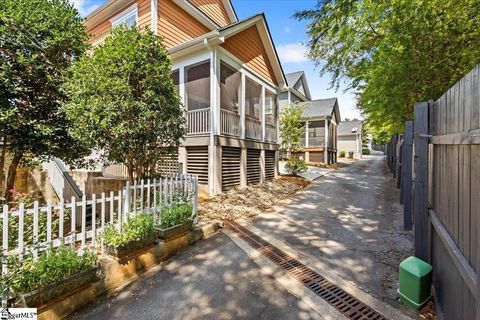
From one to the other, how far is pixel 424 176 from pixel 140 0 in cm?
1243

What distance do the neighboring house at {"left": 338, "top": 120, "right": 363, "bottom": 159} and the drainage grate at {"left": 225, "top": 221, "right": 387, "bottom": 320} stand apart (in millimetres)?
36565

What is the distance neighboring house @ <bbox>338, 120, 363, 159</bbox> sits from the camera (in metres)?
37.2

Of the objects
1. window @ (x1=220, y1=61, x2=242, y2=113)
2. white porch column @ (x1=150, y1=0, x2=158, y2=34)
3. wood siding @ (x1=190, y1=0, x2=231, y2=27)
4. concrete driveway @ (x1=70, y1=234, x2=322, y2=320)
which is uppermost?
wood siding @ (x1=190, y1=0, x2=231, y2=27)

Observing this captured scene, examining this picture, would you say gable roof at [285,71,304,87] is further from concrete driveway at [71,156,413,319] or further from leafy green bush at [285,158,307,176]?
concrete driveway at [71,156,413,319]

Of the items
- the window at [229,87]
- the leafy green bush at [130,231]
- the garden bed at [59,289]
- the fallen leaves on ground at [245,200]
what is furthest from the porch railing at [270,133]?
the garden bed at [59,289]

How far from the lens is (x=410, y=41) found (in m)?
6.81

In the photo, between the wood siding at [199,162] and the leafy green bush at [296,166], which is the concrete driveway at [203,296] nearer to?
the wood siding at [199,162]

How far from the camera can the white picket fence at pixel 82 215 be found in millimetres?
2836

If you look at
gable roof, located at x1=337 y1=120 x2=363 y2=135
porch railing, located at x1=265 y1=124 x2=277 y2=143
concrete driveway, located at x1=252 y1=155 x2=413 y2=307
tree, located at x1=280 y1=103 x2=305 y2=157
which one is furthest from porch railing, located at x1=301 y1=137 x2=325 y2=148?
gable roof, located at x1=337 y1=120 x2=363 y2=135

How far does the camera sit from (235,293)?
3.27 meters

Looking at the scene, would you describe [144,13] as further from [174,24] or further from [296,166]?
[296,166]

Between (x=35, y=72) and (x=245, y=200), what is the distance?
652 centimetres

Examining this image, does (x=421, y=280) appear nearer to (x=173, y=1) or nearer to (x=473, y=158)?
(x=473, y=158)

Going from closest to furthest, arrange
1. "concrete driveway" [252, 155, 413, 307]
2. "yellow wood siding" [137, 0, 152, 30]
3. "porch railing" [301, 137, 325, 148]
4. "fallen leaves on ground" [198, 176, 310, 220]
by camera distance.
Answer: "concrete driveway" [252, 155, 413, 307] → "fallen leaves on ground" [198, 176, 310, 220] → "yellow wood siding" [137, 0, 152, 30] → "porch railing" [301, 137, 325, 148]
